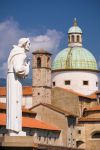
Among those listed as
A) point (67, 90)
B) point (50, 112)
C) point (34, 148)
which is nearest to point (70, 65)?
point (67, 90)

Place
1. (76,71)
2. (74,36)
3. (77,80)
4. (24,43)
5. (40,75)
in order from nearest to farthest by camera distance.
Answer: (24,43)
(40,75)
(77,80)
(76,71)
(74,36)

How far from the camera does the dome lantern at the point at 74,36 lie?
79500 millimetres

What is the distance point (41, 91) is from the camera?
67.0 m

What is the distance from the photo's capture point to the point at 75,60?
252 ft

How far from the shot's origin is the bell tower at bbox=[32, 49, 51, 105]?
2640 inches

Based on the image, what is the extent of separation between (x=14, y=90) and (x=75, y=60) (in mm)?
67501

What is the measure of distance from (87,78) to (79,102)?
23.9 feet

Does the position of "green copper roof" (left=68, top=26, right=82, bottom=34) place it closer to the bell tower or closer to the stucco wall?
the stucco wall

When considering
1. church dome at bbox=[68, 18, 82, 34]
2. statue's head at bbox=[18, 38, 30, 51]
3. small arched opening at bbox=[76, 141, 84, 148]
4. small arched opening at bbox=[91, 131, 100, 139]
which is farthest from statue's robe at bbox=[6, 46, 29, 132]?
church dome at bbox=[68, 18, 82, 34]

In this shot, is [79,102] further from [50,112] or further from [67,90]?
[50,112]

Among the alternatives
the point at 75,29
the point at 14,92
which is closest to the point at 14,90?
the point at 14,92

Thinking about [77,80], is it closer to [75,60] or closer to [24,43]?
[75,60]

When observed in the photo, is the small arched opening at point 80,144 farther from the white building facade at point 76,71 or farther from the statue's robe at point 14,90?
the statue's robe at point 14,90

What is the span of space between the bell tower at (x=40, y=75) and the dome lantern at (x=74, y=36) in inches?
495
